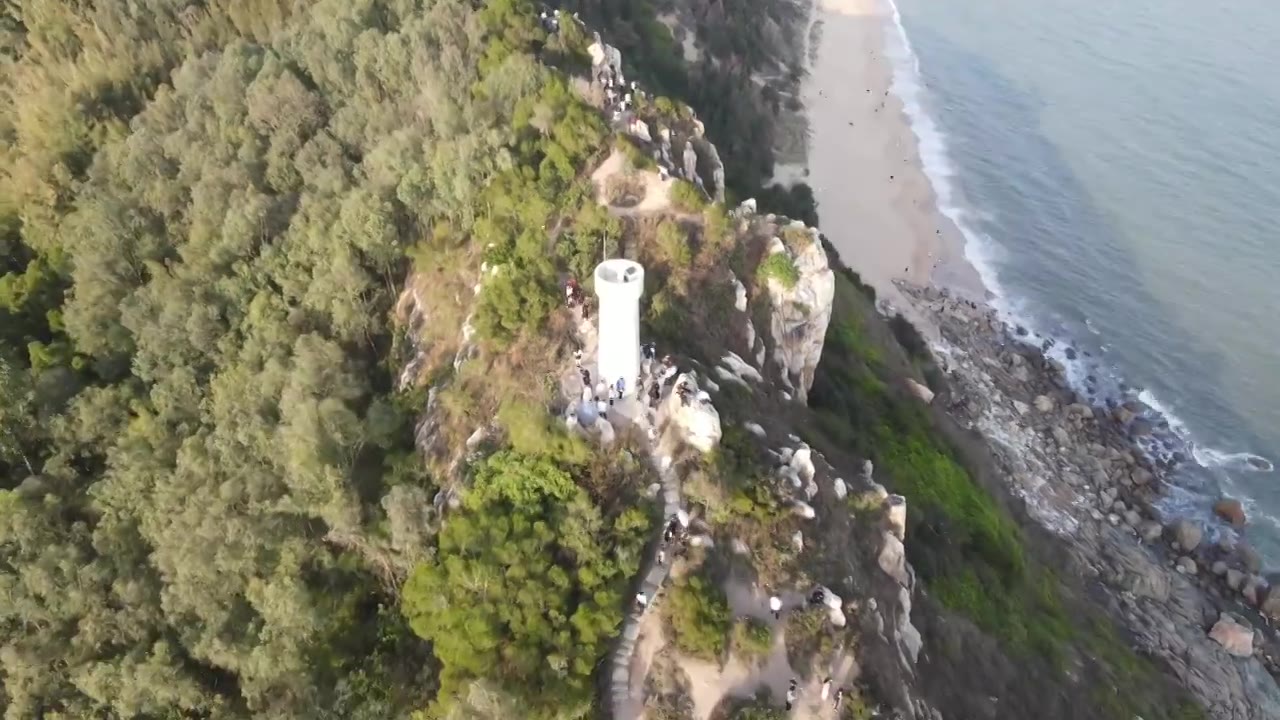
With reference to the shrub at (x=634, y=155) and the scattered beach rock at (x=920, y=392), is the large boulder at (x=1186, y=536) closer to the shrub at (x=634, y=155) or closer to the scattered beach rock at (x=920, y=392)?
the scattered beach rock at (x=920, y=392)

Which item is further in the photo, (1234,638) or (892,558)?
(1234,638)

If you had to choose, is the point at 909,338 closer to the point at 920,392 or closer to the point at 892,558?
the point at 920,392

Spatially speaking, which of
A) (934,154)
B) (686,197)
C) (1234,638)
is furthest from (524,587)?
(934,154)

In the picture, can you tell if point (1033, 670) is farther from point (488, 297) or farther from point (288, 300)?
point (288, 300)

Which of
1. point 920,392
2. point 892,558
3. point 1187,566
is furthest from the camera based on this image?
point 1187,566

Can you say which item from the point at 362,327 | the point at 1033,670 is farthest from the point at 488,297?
the point at 1033,670

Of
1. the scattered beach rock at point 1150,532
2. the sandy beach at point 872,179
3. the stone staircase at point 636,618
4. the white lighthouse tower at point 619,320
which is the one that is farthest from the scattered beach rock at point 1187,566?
the white lighthouse tower at point 619,320
